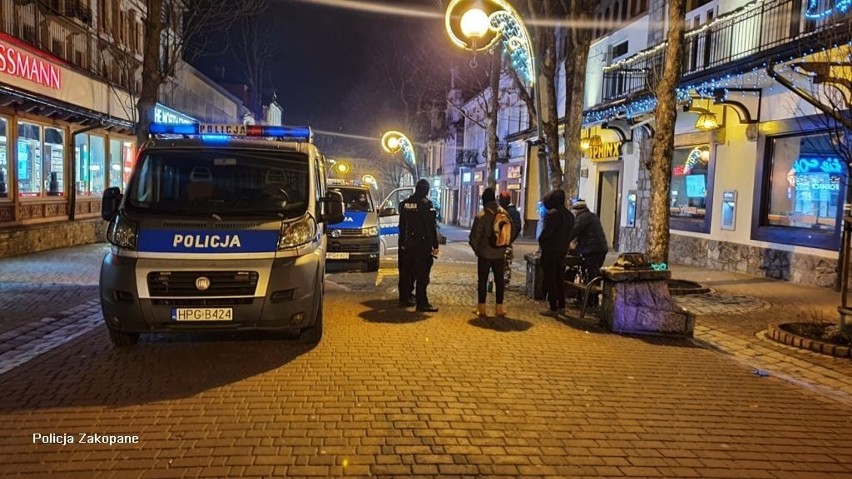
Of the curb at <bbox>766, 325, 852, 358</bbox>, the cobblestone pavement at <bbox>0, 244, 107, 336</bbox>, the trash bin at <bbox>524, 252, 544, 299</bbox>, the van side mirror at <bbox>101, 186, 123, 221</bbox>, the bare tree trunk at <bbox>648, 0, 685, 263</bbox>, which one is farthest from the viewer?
the bare tree trunk at <bbox>648, 0, 685, 263</bbox>

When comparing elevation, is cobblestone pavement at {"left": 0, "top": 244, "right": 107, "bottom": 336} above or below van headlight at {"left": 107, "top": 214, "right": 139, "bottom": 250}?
below

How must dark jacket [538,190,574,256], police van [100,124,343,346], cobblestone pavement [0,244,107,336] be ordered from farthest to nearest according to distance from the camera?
dark jacket [538,190,574,256]
cobblestone pavement [0,244,107,336]
police van [100,124,343,346]

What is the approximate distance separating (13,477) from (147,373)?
2067 mm

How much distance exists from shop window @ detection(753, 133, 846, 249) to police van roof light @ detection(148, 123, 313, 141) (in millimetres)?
9861

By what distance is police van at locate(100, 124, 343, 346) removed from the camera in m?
6.04

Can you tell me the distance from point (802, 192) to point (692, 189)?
3.98 metres

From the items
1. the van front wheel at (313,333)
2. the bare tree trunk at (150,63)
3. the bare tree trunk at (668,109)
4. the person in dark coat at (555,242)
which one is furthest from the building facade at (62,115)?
the bare tree trunk at (668,109)

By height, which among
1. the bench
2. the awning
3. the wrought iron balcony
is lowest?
the bench

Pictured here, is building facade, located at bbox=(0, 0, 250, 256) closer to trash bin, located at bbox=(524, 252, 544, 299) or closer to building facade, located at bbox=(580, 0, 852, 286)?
trash bin, located at bbox=(524, 252, 544, 299)

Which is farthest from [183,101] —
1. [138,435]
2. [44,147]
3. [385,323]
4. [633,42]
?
[138,435]

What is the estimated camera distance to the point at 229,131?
792 centimetres

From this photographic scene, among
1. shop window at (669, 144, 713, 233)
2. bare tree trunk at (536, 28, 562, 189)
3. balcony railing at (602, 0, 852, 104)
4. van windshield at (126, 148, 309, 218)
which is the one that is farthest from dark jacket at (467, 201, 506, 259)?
shop window at (669, 144, 713, 233)

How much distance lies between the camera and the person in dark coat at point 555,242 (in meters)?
9.14

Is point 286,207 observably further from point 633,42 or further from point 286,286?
point 633,42
